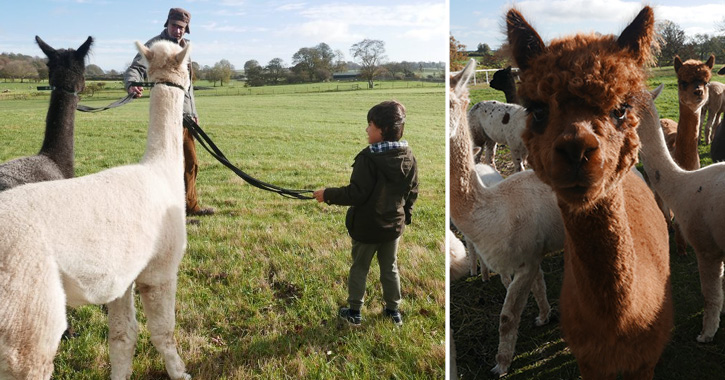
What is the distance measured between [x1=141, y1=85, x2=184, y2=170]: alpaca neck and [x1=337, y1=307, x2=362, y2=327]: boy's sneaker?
1.75m

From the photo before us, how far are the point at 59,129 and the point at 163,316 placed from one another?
2129 millimetres

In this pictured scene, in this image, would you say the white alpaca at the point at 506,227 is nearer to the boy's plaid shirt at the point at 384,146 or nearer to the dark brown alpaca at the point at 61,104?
the boy's plaid shirt at the point at 384,146

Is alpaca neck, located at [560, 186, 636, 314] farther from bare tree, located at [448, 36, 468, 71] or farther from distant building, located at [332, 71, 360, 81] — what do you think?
distant building, located at [332, 71, 360, 81]

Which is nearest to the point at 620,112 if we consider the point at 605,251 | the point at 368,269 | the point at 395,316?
the point at 605,251

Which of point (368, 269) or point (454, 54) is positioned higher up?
point (454, 54)

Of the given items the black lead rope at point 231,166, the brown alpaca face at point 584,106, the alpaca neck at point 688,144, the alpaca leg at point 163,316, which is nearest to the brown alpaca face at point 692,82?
the alpaca neck at point 688,144

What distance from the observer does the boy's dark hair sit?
3.52 meters

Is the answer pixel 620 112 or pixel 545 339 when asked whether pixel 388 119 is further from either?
pixel 545 339

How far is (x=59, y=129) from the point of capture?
4.05m

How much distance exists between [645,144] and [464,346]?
8.12 feet

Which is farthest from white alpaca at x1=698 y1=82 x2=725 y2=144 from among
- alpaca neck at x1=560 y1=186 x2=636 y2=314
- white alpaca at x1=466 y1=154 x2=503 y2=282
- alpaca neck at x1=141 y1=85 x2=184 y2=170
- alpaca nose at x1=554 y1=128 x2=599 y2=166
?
alpaca neck at x1=141 y1=85 x2=184 y2=170

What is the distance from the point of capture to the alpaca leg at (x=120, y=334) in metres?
3.02

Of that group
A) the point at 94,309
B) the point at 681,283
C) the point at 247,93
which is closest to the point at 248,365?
the point at 94,309

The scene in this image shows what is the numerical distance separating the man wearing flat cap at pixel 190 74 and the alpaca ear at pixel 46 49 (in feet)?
1.89
